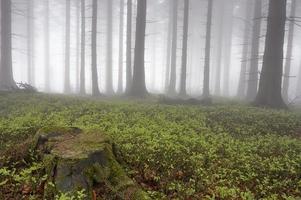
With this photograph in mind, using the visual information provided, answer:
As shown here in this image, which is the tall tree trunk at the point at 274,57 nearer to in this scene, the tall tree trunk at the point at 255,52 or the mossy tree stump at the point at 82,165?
the tall tree trunk at the point at 255,52

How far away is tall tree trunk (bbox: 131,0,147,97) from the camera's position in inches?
892

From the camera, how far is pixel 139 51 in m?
23.1

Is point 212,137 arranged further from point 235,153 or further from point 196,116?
point 196,116

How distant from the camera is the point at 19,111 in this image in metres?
12.6

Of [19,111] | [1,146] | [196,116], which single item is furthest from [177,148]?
[19,111]

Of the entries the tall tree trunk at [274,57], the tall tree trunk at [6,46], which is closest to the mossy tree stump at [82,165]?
the tall tree trunk at [274,57]

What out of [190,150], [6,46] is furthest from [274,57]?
[6,46]

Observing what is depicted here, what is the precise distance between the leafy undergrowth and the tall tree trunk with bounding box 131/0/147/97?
9638 millimetres

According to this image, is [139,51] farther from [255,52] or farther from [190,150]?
[190,150]

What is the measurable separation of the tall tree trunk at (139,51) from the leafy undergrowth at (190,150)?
9.64 metres

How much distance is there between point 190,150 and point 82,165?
3.40m

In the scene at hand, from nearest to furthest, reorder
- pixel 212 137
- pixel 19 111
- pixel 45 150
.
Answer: pixel 45 150
pixel 212 137
pixel 19 111

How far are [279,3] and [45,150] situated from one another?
47.8 ft

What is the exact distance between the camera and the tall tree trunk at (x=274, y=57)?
1734 centimetres
